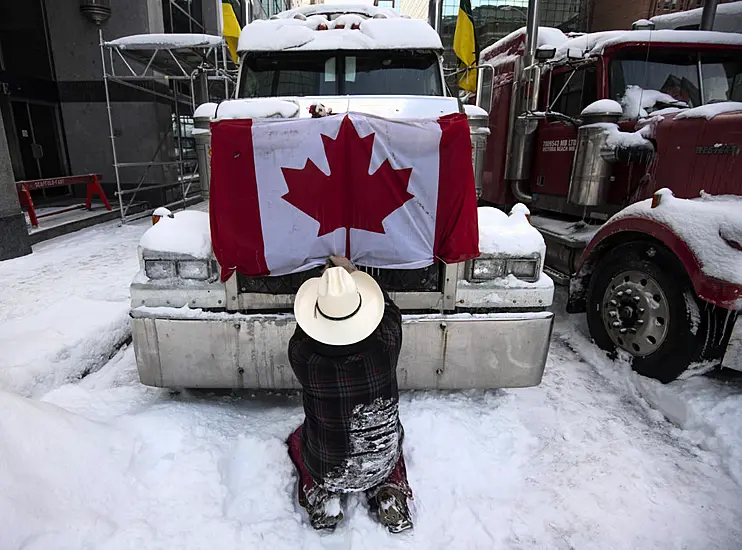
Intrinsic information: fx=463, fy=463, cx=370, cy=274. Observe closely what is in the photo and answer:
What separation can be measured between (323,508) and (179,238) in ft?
6.00

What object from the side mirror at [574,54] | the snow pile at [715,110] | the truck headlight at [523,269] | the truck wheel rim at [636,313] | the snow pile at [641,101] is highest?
the side mirror at [574,54]

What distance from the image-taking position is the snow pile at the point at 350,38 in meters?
4.16

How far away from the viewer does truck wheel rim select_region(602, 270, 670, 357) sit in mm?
3602

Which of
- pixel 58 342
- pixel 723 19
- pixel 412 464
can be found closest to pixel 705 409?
pixel 412 464

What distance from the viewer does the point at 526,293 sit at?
299 centimetres

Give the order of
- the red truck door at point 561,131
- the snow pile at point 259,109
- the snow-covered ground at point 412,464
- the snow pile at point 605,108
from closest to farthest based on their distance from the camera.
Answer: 1. the snow-covered ground at point 412,464
2. the snow pile at point 259,109
3. the snow pile at point 605,108
4. the red truck door at point 561,131

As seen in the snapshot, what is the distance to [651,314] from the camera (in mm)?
3662

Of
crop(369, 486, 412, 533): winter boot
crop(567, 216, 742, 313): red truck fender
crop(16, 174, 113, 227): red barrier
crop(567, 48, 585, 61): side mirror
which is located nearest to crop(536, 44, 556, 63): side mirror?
crop(567, 48, 585, 61): side mirror

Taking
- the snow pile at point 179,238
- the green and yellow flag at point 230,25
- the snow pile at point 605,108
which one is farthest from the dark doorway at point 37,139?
the snow pile at point 605,108

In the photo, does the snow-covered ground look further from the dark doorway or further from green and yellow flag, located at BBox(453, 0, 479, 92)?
the dark doorway

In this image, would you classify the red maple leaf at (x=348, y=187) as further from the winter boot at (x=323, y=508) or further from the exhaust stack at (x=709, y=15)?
the exhaust stack at (x=709, y=15)

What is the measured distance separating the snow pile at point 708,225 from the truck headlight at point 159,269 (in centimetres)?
348

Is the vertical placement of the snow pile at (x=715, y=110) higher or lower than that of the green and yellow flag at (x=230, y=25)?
lower

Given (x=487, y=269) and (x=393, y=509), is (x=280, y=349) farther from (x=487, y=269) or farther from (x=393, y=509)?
(x=487, y=269)
